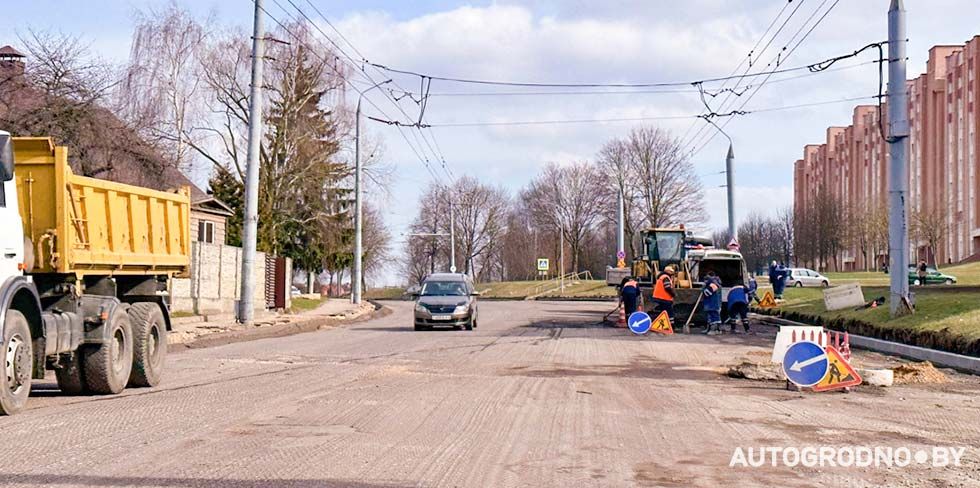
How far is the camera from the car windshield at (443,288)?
28.6 m

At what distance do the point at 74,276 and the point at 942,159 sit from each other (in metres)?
74.4

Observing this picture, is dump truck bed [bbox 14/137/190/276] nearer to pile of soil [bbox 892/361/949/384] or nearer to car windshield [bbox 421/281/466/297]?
pile of soil [bbox 892/361/949/384]

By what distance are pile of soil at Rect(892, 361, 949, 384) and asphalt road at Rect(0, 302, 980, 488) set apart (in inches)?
16.1

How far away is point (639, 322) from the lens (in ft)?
85.3

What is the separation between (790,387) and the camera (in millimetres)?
13469

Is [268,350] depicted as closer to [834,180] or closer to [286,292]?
[286,292]

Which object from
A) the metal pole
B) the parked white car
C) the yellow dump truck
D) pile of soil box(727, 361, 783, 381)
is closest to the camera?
the yellow dump truck

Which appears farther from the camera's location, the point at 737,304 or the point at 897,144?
the point at 737,304

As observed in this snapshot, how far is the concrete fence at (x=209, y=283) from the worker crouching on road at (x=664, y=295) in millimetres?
13098

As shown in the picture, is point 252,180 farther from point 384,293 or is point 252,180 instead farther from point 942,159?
point 384,293

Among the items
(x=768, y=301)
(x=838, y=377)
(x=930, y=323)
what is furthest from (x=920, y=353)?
(x=768, y=301)

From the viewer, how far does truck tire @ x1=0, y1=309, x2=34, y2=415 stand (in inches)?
387

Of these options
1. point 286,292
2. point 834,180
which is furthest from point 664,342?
point 834,180

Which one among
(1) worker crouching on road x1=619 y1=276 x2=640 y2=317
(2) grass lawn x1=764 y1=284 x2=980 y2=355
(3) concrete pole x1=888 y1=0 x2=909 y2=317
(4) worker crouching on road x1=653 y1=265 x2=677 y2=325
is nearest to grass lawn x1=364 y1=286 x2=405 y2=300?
(1) worker crouching on road x1=619 y1=276 x2=640 y2=317
